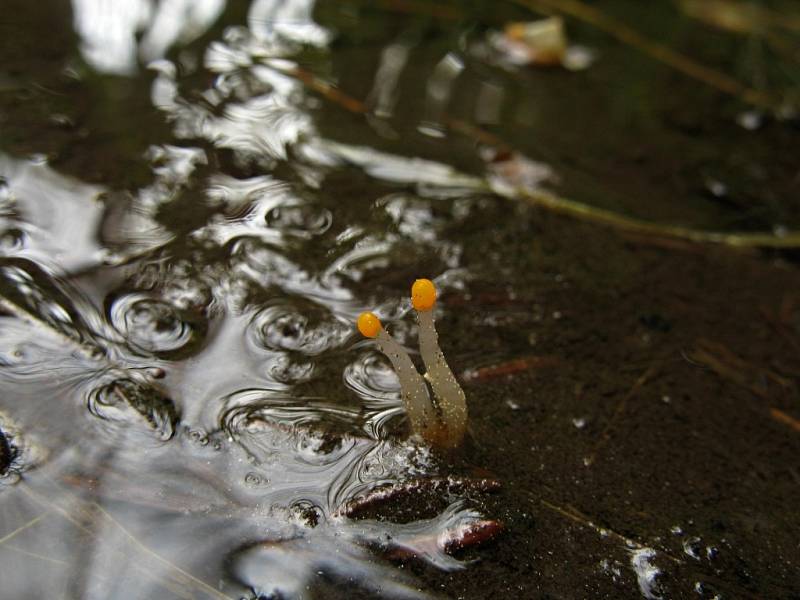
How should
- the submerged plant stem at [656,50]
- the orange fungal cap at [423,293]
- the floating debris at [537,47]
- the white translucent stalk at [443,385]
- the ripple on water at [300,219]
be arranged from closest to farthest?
the orange fungal cap at [423,293] < the white translucent stalk at [443,385] < the ripple on water at [300,219] < the floating debris at [537,47] < the submerged plant stem at [656,50]

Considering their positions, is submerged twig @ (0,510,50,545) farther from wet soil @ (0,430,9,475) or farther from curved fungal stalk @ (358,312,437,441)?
curved fungal stalk @ (358,312,437,441)

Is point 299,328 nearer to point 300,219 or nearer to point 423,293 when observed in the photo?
point 300,219

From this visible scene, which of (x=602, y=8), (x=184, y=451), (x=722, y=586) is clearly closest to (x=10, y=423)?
(x=184, y=451)

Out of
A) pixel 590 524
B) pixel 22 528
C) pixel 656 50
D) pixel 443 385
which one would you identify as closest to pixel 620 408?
pixel 590 524

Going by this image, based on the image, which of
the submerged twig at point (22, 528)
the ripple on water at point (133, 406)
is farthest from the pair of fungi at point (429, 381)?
the submerged twig at point (22, 528)

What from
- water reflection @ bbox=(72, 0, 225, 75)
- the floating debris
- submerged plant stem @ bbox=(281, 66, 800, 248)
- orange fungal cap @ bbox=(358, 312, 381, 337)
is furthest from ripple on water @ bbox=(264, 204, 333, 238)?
the floating debris

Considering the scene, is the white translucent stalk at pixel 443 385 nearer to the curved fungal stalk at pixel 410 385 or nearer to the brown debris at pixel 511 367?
the curved fungal stalk at pixel 410 385

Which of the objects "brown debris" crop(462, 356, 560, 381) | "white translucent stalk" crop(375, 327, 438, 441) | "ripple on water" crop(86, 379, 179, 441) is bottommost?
"ripple on water" crop(86, 379, 179, 441)
